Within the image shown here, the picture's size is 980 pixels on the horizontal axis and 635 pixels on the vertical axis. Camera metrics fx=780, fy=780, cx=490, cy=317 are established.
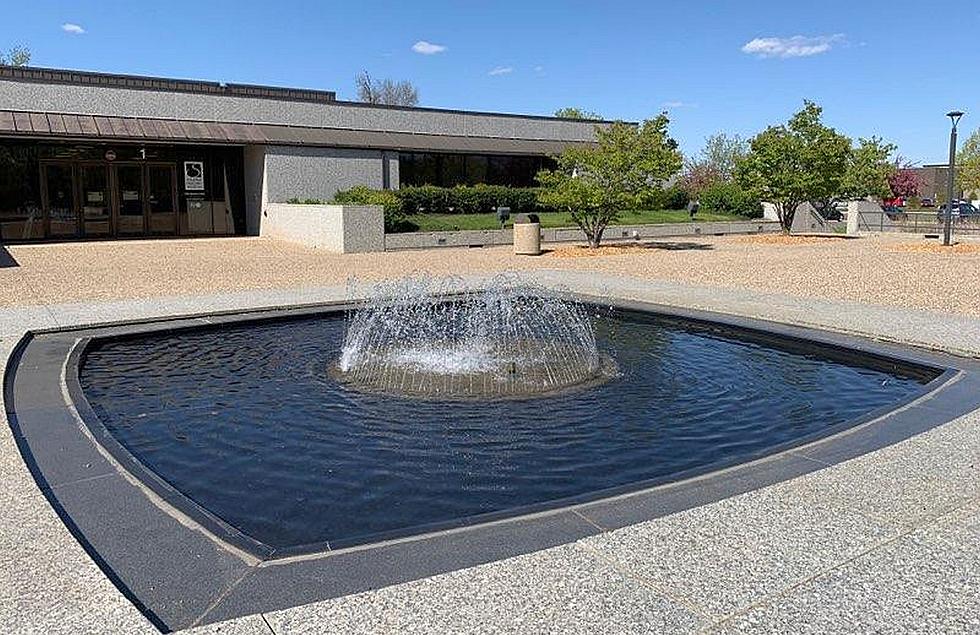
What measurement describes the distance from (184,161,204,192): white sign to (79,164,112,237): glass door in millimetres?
2832

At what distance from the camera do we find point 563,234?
2941cm

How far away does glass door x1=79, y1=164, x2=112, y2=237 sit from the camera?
2797cm

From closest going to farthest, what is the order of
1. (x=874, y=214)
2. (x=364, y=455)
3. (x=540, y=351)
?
1. (x=364, y=455)
2. (x=540, y=351)
3. (x=874, y=214)

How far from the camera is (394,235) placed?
25734 millimetres

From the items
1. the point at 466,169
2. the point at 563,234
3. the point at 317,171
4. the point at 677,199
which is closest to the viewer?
the point at 563,234

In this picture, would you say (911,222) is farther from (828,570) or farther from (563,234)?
(828,570)

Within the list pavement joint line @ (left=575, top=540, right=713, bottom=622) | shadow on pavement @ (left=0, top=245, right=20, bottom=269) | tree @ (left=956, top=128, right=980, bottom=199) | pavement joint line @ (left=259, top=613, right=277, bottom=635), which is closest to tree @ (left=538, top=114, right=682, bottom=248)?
shadow on pavement @ (left=0, top=245, right=20, bottom=269)

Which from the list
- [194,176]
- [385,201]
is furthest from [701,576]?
[194,176]

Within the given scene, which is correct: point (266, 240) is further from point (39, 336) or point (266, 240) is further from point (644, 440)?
point (644, 440)

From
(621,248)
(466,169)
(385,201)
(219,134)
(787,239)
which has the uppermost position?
(219,134)

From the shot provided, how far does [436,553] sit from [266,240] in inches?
1025

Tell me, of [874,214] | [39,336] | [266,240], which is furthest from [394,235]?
[874,214]

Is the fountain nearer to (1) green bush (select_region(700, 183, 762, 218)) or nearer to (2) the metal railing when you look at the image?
(1) green bush (select_region(700, 183, 762, 218))

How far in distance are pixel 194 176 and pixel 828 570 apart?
3035 centimetres
